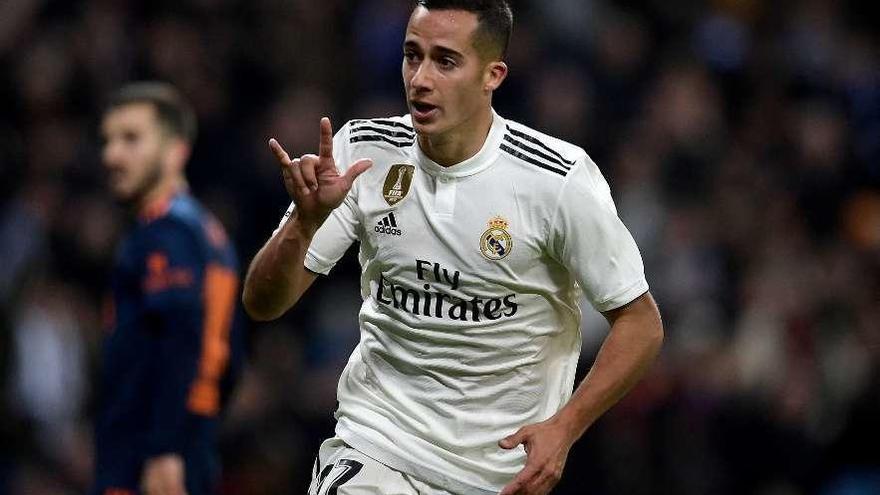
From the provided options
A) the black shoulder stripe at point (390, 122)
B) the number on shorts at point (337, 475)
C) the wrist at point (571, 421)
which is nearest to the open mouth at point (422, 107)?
the black shoulder stripe at point (390, 122)

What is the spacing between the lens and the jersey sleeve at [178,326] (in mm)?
6211

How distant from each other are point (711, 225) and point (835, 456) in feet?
7.12

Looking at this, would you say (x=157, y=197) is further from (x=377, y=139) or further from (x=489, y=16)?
(x=489, y=16)

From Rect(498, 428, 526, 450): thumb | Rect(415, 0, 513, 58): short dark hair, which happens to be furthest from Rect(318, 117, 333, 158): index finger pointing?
Rect(498, 428, 526, 450): thumb

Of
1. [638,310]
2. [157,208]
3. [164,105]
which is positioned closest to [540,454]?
[638,310]

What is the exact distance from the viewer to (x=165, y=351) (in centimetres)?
625

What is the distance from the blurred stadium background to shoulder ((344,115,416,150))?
436cm

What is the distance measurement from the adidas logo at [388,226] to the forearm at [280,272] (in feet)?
0.85

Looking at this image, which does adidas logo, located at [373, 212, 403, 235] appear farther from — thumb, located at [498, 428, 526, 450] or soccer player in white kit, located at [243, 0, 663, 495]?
thumb, located at [498, 428, 526, 450]

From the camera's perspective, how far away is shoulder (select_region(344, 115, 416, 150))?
15.9 ft

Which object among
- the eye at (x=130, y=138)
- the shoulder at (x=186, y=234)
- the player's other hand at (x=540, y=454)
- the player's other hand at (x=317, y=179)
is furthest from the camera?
the eye at (x=130, y=138)

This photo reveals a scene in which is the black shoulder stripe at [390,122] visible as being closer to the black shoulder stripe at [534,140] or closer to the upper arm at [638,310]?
the black shoulder stripe at [534,140]

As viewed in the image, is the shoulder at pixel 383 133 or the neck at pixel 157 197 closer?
the shoulder at pixel 383 133

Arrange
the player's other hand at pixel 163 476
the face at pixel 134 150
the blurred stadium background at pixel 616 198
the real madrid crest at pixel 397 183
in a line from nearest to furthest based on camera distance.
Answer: the real madrid crest at pixel 397 183 < the player's other hand at pixel 163 476 < the face at pixel 134 150 < the blurred stadium background at pixel 616 198
